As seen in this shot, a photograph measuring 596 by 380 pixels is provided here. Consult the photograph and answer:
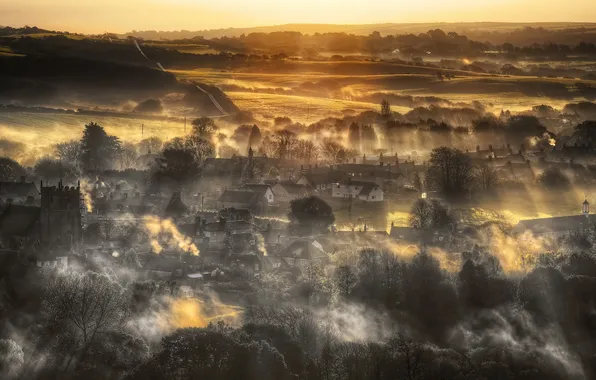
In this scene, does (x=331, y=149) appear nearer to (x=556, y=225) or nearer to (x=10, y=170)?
(x=10, y=170)

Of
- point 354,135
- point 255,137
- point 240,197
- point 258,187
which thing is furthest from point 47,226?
point 354,135

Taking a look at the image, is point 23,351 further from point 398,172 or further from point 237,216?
point 398,172

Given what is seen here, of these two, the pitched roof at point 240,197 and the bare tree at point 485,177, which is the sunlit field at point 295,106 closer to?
the bare tree at point 485,177

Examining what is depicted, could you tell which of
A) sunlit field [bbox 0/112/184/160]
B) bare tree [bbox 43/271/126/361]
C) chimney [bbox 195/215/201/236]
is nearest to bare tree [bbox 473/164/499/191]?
chimney [bbox 195/215/201/236]

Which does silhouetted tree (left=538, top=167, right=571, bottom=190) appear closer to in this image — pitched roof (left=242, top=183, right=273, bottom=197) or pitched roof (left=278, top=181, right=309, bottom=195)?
pitched roof (left=278, top=181, right=309, bottom=195)

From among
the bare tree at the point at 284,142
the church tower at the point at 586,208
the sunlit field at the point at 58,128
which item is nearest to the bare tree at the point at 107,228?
the sunlit field at the point at 58,128

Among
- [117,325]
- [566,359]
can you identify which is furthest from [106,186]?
[566,359]
